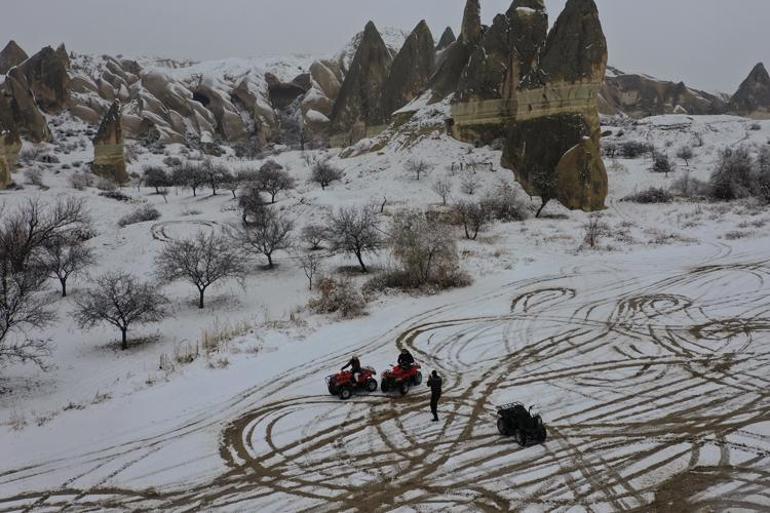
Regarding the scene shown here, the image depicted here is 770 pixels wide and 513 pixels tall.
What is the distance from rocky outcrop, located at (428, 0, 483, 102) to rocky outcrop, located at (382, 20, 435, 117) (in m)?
11.4

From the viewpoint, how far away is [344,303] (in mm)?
19109

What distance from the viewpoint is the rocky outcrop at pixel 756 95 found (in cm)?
8650

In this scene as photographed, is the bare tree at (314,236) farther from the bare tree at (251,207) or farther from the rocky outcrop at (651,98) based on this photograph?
the rocky outcrop at (651,98)

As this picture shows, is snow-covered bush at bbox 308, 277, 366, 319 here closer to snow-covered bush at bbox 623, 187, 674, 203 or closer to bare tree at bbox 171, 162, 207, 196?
snow-covered bush at bbox 623, 187, 674, 203

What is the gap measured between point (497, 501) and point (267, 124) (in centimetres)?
9017

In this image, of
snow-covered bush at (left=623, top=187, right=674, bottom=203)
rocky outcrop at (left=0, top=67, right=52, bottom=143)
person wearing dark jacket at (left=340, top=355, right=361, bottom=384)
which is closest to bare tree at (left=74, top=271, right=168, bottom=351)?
person wearing dark jacket at (left=340, top=355, right=361, bottom=384)

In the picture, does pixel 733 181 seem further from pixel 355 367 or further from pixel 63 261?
pixel 63 261

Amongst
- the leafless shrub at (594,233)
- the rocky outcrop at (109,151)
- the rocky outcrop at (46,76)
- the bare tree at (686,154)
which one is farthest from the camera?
the rocky outcrop at (46,76)

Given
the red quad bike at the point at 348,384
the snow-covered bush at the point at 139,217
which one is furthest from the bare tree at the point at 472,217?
the snow-covered bush at the point at 139,217

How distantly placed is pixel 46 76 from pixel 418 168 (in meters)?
64.2

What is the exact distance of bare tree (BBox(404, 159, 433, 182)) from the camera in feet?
146

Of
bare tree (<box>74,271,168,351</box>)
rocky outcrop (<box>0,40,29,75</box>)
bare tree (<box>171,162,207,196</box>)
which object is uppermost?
rocky outcrop (<box>0,40,29,75</box>)

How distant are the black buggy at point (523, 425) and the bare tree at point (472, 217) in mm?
22163

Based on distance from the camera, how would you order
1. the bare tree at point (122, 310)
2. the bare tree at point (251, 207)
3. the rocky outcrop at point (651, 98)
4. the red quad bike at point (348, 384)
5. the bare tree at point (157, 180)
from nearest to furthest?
the red quad bike at point (348, 384)
the bare tree at point (122, 310)
the bare tree at point (251, 207)
the bare tree at point (157, 180)
the rocky outcrop at point (651, 98)
